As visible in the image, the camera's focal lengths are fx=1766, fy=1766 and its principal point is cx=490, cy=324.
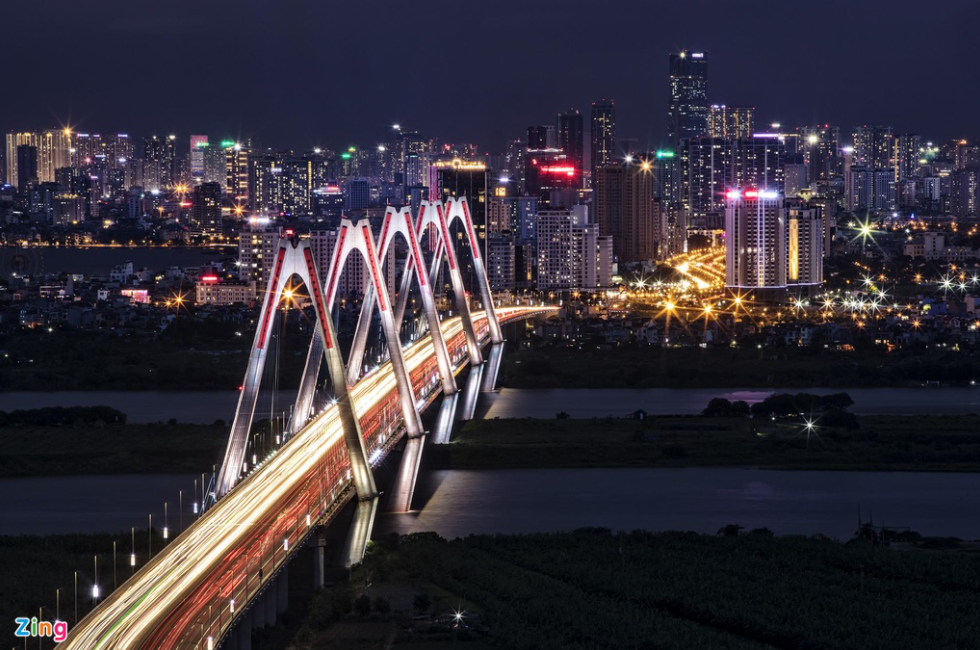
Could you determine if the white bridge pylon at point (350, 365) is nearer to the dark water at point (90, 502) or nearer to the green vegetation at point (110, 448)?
the dark water at point (90, 502)

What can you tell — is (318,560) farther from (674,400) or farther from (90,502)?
(674,400)

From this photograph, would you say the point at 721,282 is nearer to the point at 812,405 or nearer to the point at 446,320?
the point at 446,320

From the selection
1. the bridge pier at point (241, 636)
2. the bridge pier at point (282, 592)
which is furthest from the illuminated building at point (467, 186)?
the bridge pier at point (241, 636)

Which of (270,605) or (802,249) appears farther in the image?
(802,249)

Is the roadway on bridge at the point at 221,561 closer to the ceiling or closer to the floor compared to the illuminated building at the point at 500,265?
closer to the floor

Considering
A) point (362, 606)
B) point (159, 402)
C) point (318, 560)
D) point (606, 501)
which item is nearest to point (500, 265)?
point (159, 402)

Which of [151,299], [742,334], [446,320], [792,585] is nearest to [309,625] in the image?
[792,585]

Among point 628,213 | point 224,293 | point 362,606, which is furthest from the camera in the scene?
point 628,213
